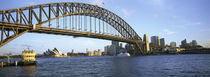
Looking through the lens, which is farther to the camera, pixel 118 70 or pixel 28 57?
pixel 28 57

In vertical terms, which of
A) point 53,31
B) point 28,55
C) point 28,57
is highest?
point 53,31

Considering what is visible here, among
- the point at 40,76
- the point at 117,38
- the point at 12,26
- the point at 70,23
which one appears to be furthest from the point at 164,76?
the point at 117,38

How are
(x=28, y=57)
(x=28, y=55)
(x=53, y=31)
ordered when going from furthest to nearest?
1. (x=53, y=31)
2. (x=28, y=57)
3. (x=28, y=55)

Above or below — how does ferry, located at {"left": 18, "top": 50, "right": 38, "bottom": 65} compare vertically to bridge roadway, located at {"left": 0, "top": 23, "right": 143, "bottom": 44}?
below

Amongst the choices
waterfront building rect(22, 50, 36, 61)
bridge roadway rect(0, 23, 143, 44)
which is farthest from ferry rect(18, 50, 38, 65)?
bridge roadway rect(0, 23, 143, 44)

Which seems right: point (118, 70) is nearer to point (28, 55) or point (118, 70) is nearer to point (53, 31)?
point (28, 55)

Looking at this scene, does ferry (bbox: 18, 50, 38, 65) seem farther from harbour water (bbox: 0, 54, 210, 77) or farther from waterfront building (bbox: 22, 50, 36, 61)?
harbour water (bbox: 0, 54, 210, 77)

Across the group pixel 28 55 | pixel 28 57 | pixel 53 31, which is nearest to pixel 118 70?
pixel 28 55

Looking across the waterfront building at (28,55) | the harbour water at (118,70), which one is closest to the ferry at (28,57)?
the waterfront building at (28,55)

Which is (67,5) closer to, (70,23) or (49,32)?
(70,23)

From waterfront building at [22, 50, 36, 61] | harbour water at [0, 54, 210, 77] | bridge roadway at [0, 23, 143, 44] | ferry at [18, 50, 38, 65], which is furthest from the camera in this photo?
waterfront building at [22, 50, 36, 61]

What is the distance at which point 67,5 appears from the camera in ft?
214

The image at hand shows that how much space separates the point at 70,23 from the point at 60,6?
1062 centimetres

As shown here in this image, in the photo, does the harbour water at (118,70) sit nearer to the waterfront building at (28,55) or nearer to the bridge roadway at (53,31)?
the waterfront building at (28,55)
